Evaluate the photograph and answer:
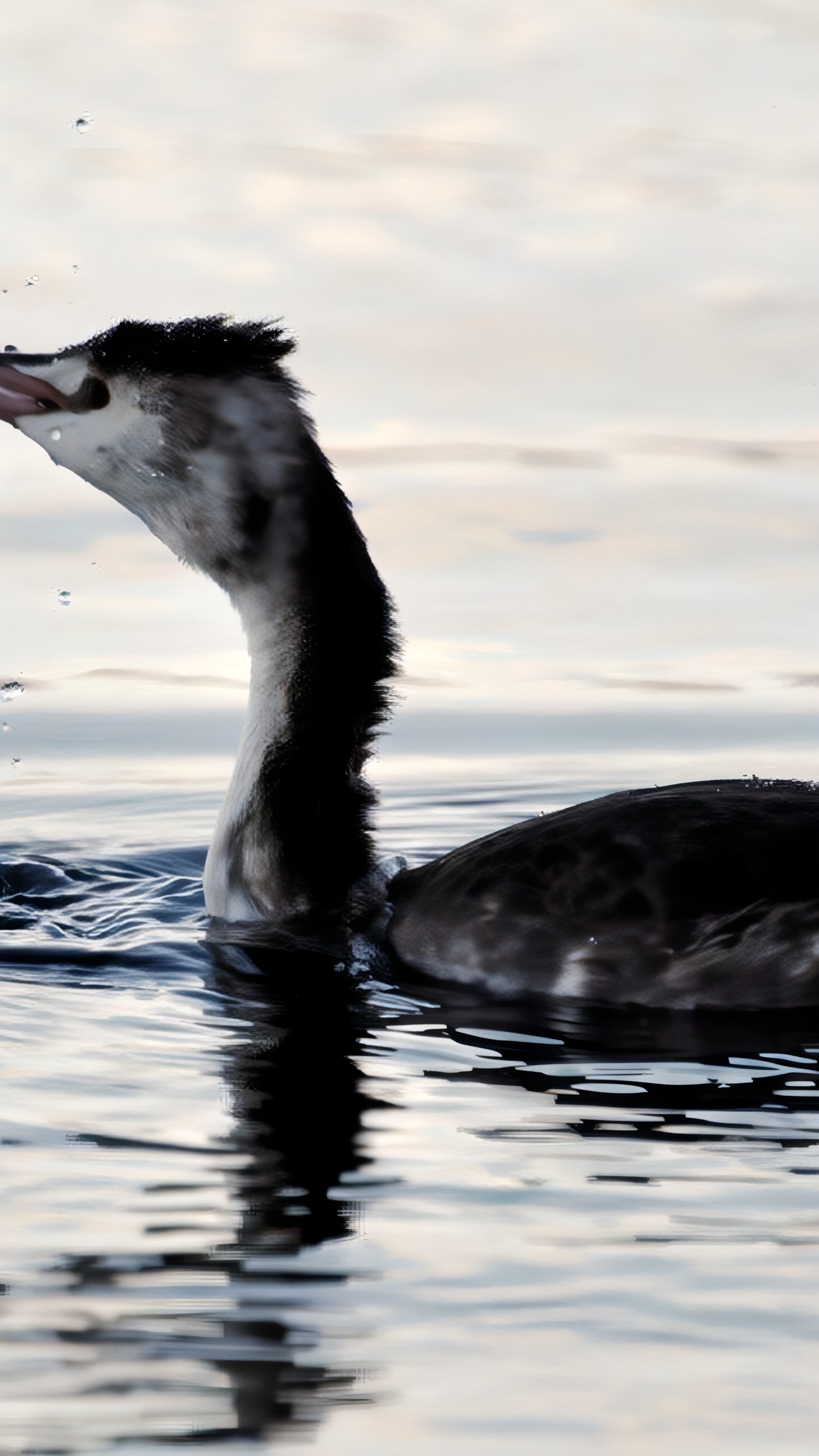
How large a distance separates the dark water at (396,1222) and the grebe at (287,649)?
0.28 m

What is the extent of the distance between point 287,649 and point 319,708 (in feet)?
0.70

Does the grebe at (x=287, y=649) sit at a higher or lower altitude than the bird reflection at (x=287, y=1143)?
higher

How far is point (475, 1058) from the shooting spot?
5.52 meters

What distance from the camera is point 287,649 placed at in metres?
6.88

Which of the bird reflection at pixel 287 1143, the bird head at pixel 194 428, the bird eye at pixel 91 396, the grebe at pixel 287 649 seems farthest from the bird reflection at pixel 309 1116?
the bird eye at pixel 91 396

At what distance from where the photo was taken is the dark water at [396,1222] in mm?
3436

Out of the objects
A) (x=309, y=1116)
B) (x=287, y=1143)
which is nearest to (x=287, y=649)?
(x=309, y=1116)

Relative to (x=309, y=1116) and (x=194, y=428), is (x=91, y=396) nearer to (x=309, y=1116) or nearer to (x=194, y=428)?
(x=194, y=428)

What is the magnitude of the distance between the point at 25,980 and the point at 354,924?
0.97 m

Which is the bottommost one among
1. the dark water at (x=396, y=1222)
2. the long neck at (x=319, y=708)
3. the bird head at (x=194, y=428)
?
the dark water at (x=396, y=1222)

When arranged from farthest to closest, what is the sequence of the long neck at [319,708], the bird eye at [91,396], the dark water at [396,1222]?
the bird eye at [91,396] < the long neck at [319,708] < the dark water at [396,1222]

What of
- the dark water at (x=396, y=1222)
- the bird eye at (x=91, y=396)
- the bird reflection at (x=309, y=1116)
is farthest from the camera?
the bird eye at (x=91, y=396)

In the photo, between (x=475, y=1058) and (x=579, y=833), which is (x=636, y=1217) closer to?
(x=475, y=1058)

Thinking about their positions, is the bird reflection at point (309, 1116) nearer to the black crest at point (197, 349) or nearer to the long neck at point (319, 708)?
the long neck at point (319, 708)
